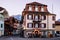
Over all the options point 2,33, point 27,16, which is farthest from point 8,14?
point 27,16

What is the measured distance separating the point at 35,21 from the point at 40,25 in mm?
432

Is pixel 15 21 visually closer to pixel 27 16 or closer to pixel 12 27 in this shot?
pixel 12 27

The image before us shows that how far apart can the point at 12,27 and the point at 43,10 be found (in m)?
3.80

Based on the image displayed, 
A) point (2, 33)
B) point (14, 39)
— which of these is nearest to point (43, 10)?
point (2, 33)

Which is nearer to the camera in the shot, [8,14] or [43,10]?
[8,14]

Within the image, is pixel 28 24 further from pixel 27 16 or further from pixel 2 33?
pixel 2 33

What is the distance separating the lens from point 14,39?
389 inches

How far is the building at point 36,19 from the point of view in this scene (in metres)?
13.2

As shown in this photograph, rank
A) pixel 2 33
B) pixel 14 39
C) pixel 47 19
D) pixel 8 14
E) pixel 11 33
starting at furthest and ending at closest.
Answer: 1. pixel 47 19
2. pixel 2 33
3. pixel 11 33
4. pixel 14 39
5. pixel 8 14

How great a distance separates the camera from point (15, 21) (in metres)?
10.2

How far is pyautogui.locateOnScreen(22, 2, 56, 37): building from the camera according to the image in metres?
13.2

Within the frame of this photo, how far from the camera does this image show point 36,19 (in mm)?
13906

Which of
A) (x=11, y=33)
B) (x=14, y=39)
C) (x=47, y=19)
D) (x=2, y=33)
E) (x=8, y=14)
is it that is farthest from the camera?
(x=47, y=19)

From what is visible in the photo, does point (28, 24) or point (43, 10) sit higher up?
point (43, 10)
